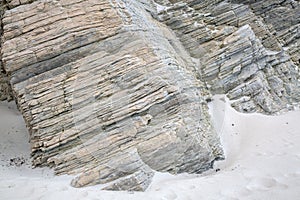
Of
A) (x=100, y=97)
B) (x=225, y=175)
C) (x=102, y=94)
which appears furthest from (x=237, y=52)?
(x=100, y=97)

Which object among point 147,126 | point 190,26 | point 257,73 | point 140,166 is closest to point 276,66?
point 257,73

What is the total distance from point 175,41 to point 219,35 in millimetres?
3277

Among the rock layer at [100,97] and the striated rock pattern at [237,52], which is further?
the striated rock pattern at [237,52]

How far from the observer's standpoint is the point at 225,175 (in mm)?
8820

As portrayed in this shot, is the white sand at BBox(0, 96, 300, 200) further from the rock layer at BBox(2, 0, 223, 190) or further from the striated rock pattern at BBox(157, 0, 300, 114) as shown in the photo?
the striated rock pattern at BBox(157, 0, 300, 114)

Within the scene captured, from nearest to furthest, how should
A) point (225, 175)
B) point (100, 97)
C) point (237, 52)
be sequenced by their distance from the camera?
point (225, 175) < point (100, 97) < point (237, 52)

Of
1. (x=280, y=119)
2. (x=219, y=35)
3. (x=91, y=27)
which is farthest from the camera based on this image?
(x=219, y=35)

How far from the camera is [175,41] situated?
15.3 m

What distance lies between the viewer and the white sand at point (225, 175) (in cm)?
732

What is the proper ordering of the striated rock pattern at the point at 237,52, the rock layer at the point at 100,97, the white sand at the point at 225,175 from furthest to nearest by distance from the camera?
the striated rock pattern at the point at 237,52
the rock layer at the point at 100,97
the white sand at the point at 225,175

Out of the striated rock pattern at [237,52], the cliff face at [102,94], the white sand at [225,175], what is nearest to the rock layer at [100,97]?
the cliff face at [102,94]

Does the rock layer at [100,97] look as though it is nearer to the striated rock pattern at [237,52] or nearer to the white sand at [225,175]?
the white sand at [225,175]

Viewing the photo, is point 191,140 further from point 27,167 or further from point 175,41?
point 175,41

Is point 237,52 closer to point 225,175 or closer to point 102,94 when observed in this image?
point 225,175
